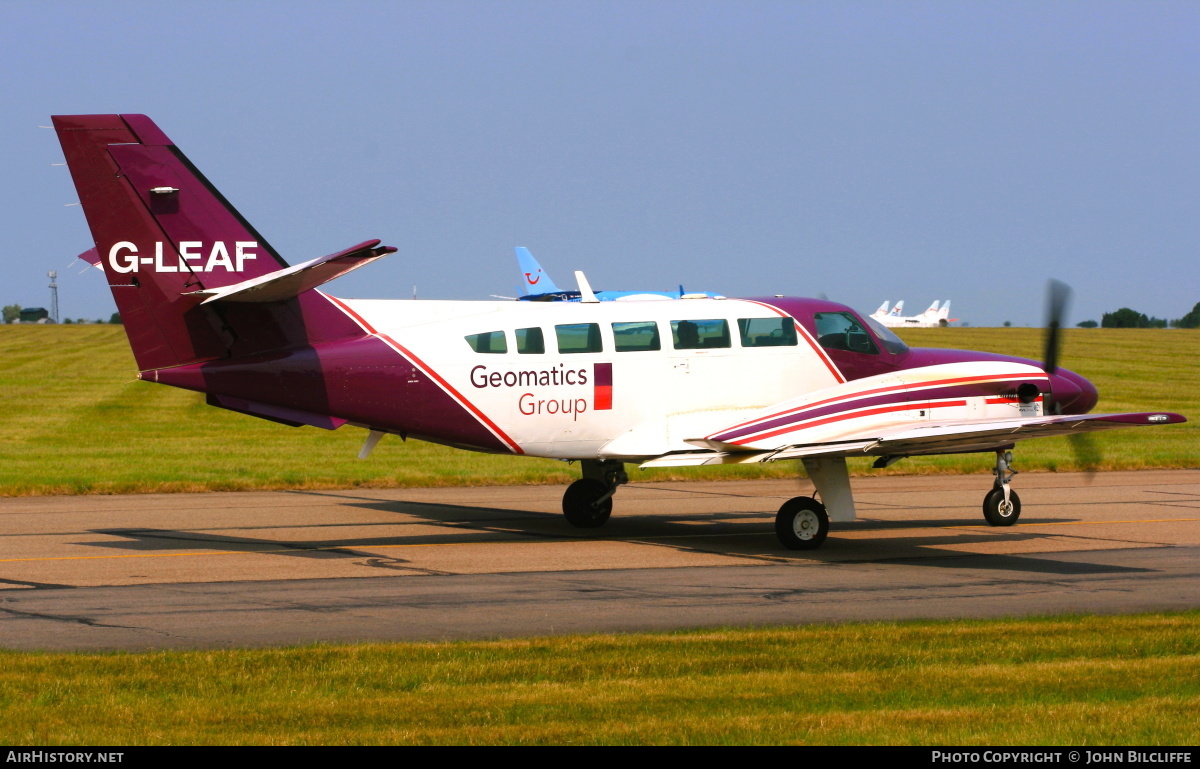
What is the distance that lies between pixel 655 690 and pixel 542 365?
326 inches

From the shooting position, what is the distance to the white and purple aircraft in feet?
50.7

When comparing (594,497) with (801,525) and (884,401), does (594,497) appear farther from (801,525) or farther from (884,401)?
(884,401)

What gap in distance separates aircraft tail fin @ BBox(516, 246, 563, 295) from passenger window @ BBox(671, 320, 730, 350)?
188ft

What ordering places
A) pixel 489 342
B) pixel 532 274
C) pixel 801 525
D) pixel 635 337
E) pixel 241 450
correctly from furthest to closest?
1. pixel 532 274
2. pixel 241 450
3. pixel 635 337
4. pixel 489 342
5. pixel 801 525

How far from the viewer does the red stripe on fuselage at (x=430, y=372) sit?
1638 centimetres

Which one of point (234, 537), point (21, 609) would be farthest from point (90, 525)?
point (21, 609)

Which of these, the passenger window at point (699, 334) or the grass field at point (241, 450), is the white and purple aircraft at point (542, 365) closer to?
the passenger window at point (699, 334)

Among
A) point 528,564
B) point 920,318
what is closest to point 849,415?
point 528,564

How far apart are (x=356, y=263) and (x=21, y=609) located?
513 cm

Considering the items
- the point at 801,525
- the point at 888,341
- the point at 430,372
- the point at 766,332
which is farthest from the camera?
the point at 888,341

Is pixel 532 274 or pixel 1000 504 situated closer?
pixel 1000 504

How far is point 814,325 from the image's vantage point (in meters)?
17.8

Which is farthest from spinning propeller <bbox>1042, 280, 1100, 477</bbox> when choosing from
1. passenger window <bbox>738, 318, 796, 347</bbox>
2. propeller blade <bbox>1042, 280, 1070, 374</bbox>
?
passenger window <bbox>738, 318, 796, 347</bbox>

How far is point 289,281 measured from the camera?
50.1 feet
